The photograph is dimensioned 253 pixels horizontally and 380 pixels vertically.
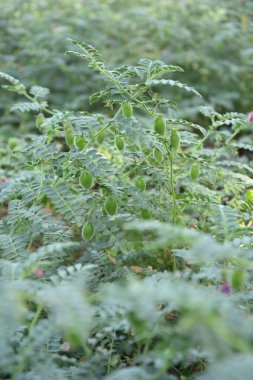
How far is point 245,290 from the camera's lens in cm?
180

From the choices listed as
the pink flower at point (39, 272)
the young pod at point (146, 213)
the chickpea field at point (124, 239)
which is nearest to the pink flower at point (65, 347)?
the chickpea field at point (124, 239)

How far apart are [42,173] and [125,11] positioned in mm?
3197

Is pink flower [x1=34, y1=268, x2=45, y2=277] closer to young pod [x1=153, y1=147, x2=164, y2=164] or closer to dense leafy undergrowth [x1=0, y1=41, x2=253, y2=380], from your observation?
dense leafy undergrowth [x1=0, y1=41, x2=253, y2=380]

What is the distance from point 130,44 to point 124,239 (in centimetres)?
276

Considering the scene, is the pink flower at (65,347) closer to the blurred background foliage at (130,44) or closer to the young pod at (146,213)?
the young pod at (146,213)

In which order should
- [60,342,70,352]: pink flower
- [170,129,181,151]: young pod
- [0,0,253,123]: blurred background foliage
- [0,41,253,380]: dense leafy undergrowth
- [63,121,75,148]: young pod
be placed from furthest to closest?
[0,0,253,123]: blurred background foliage, [63,121,75,148]: young pod, [170,129,181,151]: young pod, [60,342,70,352]: pink flower, [0,41,253,380]: dense leafy undergrowth

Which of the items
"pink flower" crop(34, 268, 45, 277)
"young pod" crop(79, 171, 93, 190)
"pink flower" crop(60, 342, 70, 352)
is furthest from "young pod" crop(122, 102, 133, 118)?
"pink flower" crop(60, 342, 70, 352)

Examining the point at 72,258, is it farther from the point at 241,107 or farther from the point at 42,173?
the point at 241,107

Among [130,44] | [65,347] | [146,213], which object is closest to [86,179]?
[146,213]

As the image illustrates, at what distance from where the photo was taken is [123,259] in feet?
6.76

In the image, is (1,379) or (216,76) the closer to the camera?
(1,379)

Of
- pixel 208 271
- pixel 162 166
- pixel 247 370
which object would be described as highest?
pixel 247 370

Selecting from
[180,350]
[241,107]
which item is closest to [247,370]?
[180,350]

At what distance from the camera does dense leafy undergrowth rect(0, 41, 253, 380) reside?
1.25 meters
